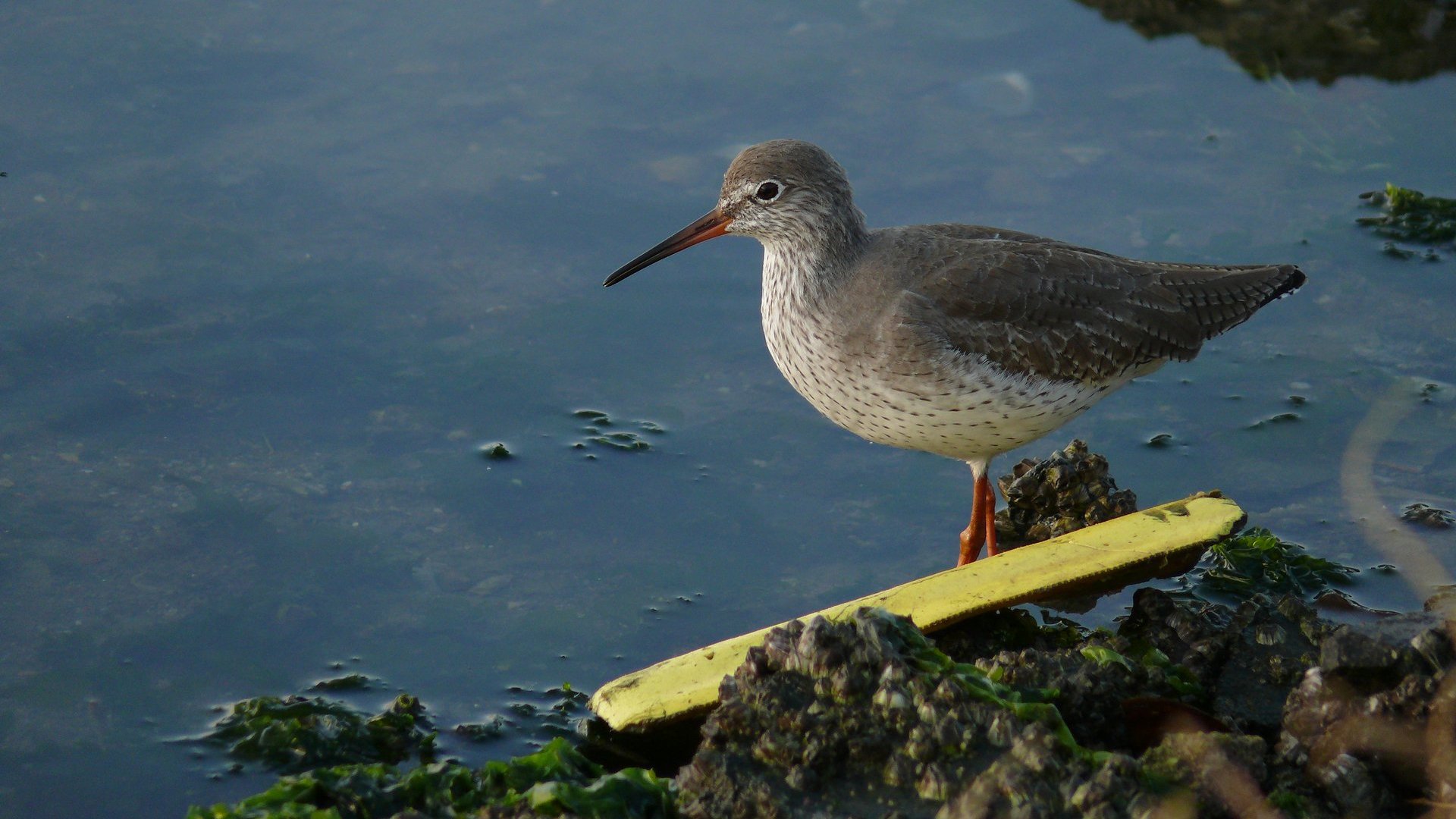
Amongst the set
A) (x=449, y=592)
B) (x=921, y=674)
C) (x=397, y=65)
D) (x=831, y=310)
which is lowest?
(x=449, y=592)

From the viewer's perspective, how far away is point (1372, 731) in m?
4.09

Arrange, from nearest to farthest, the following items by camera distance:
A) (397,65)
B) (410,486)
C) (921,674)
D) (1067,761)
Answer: (1067,761)
(921,674)
(410,486)
(397,65)

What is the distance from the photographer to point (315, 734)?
16.2 ft

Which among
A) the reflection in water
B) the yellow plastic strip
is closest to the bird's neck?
the yellow plastic strip

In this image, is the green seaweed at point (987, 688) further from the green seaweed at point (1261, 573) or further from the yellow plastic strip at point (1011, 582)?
the green seaweed at point (1261, 573)

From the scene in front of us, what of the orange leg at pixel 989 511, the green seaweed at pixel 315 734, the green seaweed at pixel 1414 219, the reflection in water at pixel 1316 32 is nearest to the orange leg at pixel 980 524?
the orange leg at pixel 989 511

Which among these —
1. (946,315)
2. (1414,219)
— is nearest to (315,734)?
(946,315)

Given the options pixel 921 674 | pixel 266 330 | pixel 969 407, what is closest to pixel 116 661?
pixel 266 330

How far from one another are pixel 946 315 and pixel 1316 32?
223 inches

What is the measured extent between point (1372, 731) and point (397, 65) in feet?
23.0

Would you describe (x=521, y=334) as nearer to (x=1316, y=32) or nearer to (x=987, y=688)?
(x=987, y=688)

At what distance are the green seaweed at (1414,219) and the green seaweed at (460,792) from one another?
610cm

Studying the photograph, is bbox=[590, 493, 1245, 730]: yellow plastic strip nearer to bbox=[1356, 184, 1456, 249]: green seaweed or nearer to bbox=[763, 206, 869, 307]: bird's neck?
bbox=[763, 206, 869, 307]: bird's neck

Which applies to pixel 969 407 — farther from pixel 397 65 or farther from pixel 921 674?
pixel 397 65
